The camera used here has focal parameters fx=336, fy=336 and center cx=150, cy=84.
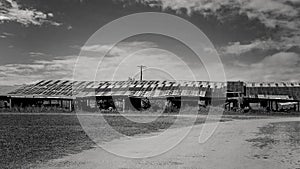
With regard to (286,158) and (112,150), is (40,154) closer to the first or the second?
(112,150)

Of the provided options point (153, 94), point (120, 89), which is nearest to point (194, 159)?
point (153, 94)

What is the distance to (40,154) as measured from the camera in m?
11.6

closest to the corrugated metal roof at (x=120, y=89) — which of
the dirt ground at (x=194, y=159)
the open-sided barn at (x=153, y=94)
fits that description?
the open-sided barn at (x=153, y=94)

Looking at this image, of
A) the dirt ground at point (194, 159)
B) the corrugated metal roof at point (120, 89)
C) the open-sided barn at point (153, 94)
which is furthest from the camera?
the corrugated metal roof at point (120, 89)

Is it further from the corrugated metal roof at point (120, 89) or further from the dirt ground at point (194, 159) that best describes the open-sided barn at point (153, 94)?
the dirt ground at point (194, 159)

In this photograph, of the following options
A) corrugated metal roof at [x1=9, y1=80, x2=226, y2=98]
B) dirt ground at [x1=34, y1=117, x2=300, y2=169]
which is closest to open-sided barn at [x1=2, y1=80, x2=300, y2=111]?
corrugated metal roof at [x1=9, y1=80, x2=226, y2=98]

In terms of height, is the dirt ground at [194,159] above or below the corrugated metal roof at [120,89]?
below

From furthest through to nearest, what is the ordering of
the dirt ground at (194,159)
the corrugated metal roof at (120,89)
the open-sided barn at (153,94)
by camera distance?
the corrugated metal roof at (120,89) → the open-sided barn at (153,94) → the dirt ground at (194,159)

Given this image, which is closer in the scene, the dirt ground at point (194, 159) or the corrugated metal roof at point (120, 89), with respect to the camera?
the dirt ground at point (194, 159)

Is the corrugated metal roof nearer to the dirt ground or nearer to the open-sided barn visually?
the open-sided barn

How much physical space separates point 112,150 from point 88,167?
3.47 metres

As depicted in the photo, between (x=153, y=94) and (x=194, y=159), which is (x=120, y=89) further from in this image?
(x=194, y=159)

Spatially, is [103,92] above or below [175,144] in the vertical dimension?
above

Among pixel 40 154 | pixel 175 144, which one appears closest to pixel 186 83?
pixel 175 144
